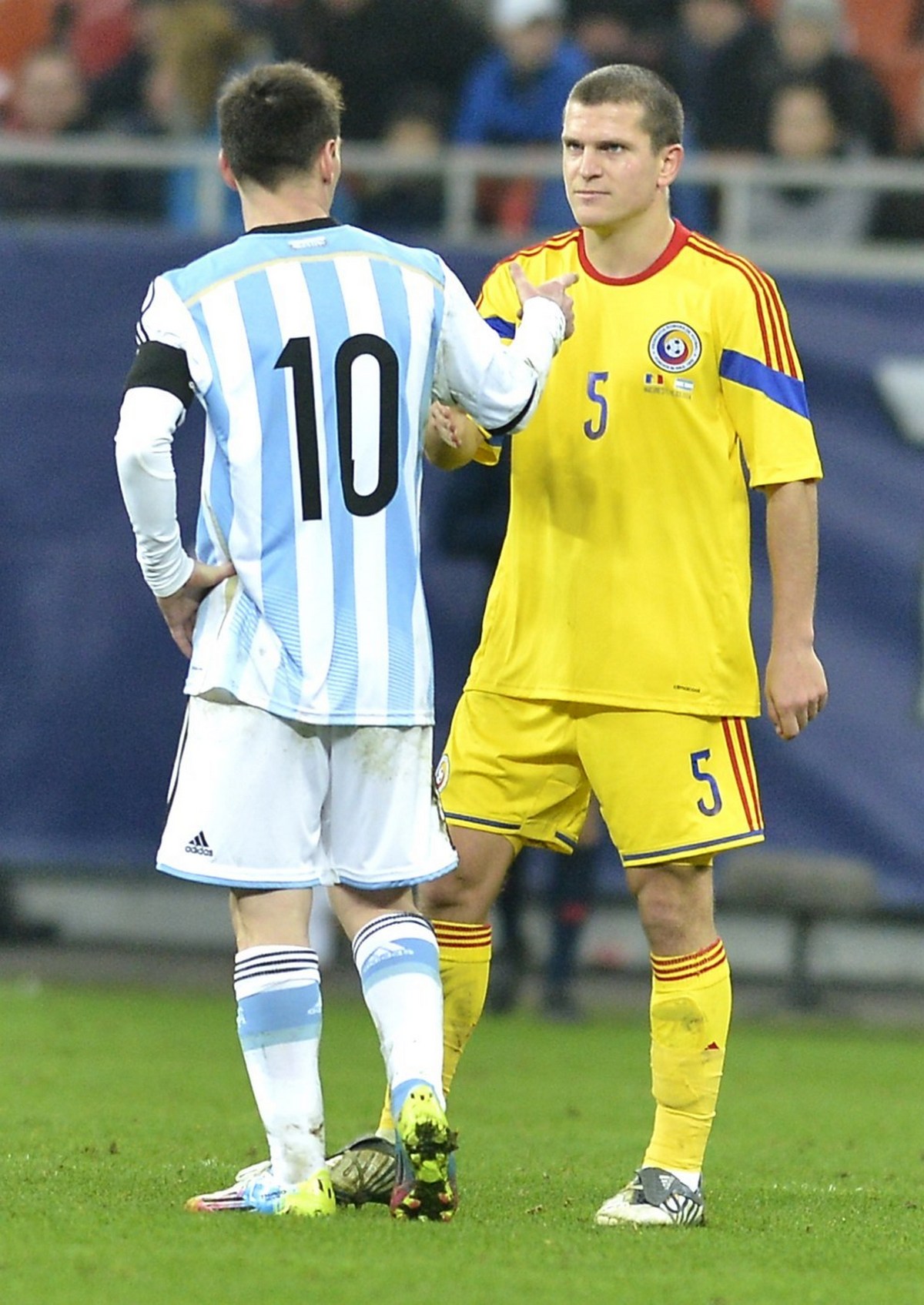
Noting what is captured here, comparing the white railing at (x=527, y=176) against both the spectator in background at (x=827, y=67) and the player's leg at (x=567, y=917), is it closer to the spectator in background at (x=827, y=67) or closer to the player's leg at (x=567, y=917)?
the spectator in background at (x=827, y=67)

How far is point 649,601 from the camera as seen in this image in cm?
463

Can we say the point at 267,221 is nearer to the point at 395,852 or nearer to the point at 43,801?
the point at 395,852

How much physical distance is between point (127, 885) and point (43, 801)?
965mm

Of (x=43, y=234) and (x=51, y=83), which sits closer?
(x=43, y=234)

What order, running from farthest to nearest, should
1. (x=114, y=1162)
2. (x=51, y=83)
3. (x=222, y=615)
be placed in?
(x=51, y=83) < (x=114, y=1162) < (x=222, y=615)

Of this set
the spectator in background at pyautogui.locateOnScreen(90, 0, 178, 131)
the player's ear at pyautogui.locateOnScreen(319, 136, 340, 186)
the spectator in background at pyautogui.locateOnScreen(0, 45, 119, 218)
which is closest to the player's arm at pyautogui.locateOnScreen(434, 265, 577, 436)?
the player's ear at pyautogui.locateOnScreen(319, 136, 340, 186)

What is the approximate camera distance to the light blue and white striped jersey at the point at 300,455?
13.4ft

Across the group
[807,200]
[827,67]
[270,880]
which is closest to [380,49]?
[827,67]

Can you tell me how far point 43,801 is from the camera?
9336mm

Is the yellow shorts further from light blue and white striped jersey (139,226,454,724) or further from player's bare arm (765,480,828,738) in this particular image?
light blue and white striped jersey (139,226,454,724)

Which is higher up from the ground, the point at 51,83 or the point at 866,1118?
the point at 51,83

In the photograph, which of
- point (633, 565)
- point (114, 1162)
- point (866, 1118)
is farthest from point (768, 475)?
point (866, 1118)

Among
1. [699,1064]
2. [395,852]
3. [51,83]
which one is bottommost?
[699,1064]

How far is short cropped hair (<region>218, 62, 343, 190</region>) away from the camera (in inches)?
162
